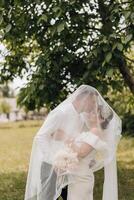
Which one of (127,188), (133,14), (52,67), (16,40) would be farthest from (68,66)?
(127,188)

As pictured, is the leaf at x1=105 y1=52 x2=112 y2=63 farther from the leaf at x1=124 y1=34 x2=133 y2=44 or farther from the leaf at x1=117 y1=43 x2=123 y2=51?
the leaf at x1=124 y1=34 x2=133 y2=44

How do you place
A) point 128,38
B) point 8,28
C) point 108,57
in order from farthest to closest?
point 8,28
point 108,57
point 128,38

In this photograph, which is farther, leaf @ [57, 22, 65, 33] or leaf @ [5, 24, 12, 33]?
leaf @ [5, 24, 12, 33]

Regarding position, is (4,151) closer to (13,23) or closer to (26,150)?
(26,150)

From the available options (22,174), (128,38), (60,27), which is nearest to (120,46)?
(128,38)

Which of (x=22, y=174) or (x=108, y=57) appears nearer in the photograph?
(x=108, y=57)

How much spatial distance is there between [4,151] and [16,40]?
525 inches

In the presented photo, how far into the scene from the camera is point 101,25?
380 inches

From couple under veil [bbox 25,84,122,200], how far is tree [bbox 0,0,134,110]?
1.49 meters

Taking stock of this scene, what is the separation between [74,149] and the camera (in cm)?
611

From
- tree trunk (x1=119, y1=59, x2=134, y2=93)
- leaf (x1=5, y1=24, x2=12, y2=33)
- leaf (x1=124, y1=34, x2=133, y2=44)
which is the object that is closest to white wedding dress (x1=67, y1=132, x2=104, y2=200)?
leaf (x1=124, y1=34, x2=133, y2=44)

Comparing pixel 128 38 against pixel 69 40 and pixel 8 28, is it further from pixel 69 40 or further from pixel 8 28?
pixel 8 28

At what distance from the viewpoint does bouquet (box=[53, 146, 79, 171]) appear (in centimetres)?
609

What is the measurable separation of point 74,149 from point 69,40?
124 inches
